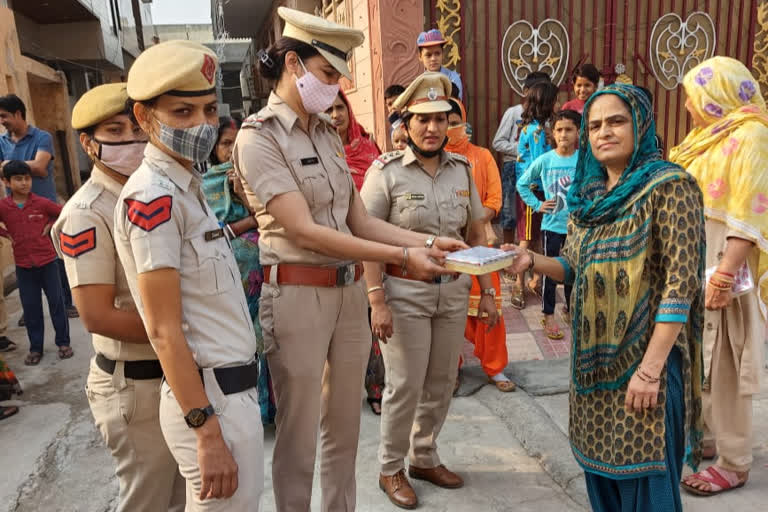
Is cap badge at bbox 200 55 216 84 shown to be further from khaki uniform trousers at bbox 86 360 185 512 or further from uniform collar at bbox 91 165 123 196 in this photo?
khaki uniform trousers at bbox 86 360 185 512

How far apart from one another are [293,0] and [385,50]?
4.84m

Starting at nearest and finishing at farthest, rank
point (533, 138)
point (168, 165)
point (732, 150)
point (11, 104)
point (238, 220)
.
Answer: point (168, 165)
point (732, 150)
point (238, 220)
point (533, 138)
point (11, 104)

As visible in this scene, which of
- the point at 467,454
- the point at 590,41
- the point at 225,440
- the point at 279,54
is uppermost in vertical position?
the point at 590,41

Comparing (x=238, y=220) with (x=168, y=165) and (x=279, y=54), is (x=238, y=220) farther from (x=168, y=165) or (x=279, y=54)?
(x=168, y=165)

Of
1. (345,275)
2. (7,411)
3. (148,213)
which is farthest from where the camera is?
(7,411)

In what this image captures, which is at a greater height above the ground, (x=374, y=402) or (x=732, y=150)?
(x=732, y=150)

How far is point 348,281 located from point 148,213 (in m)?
0.95

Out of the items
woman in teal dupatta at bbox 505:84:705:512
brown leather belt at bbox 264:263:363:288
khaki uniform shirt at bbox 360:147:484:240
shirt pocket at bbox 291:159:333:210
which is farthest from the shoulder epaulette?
woman in teal dupatta at bbox 505:84:705:512

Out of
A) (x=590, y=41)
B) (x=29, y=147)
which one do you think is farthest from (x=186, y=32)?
(x=590, y=41)

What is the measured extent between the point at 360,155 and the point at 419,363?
1.67 metres

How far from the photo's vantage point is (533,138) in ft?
16.5

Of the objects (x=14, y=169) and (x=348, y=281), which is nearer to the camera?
(x=348, y=281)

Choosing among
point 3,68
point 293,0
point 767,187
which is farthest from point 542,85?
point 3,68

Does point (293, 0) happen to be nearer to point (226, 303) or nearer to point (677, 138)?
point (677, 138)
